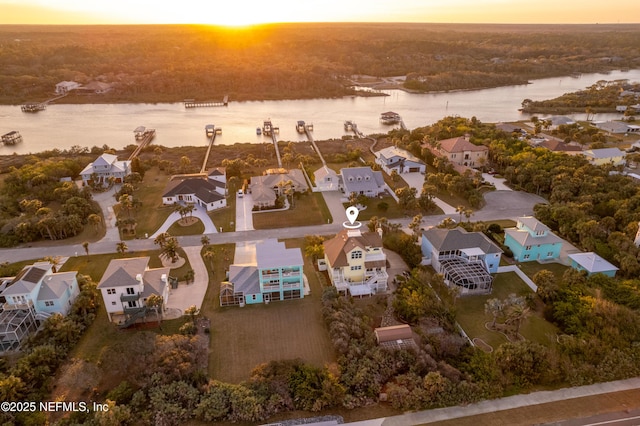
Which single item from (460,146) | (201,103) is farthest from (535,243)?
(201,103)

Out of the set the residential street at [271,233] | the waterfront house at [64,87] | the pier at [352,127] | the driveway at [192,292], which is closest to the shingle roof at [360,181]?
the residential street at [271,233]

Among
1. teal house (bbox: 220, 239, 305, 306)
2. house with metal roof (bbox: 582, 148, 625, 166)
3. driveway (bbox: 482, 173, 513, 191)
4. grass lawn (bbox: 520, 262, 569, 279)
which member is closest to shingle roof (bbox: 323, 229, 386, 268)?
teal house (bbox: 220, 239, 305, 306)

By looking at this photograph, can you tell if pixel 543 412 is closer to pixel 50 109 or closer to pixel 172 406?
pixel 172 406

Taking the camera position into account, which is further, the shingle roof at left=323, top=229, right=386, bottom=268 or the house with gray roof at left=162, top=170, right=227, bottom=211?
the house with gray roof at left=162, top=170, right=227, bottom=211

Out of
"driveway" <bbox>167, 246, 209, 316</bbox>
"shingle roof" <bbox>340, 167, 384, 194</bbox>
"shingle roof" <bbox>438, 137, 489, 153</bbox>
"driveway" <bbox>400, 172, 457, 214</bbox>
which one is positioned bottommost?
"driveway" <bbox>167, 246, 209, 316</bbox>

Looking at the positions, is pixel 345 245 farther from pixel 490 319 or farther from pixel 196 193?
pixel 196 193

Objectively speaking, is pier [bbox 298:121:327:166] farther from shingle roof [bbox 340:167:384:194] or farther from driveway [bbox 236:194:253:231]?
driveway [bbox 236:194:253:231]
